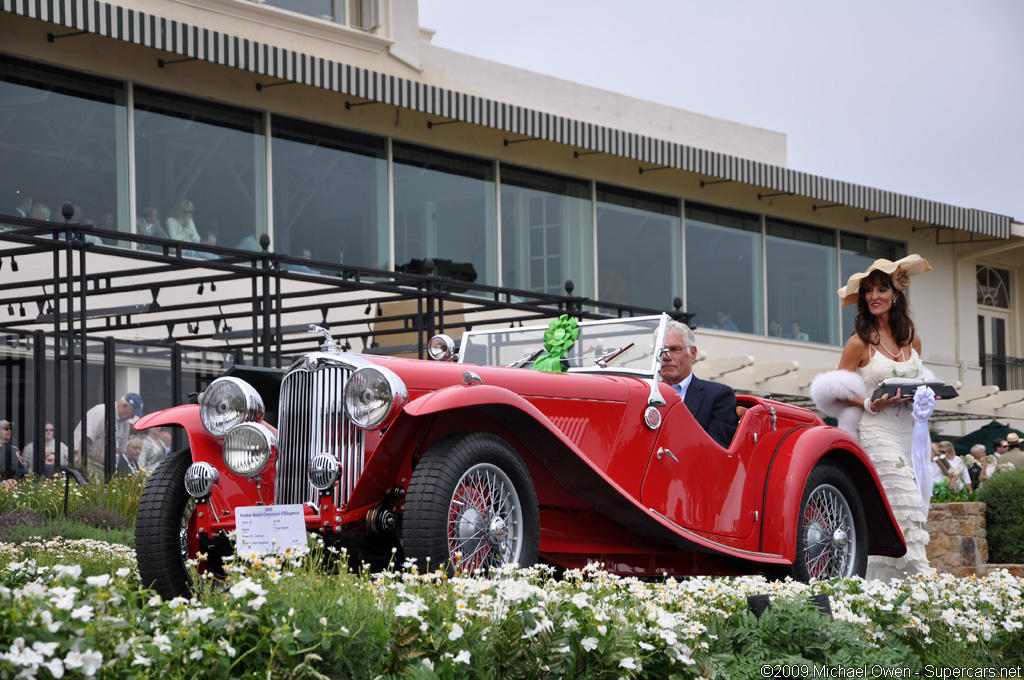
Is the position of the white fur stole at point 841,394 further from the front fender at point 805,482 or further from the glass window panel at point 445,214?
the glass window panel at point 445,214

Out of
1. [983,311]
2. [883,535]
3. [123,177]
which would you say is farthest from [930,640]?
[983,311]

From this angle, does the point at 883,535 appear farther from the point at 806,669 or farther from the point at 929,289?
the point at 929,289

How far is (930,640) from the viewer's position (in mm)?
4840

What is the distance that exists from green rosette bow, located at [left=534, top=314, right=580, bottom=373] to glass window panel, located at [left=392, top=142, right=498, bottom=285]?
12.1 m

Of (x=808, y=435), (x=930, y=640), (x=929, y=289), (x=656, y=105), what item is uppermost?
(x=656, y=105)

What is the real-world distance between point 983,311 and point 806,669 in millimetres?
27486

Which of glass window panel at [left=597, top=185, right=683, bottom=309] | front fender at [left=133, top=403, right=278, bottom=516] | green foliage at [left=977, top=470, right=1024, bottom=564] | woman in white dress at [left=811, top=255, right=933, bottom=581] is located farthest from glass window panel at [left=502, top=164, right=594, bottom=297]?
front fender at [left=133, top=403, right=278, bottom=516]

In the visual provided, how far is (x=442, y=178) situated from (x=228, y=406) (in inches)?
575

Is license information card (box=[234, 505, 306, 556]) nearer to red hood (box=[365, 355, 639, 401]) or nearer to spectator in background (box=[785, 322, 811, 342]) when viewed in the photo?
red hood (box=[365, 355, 639, 401])

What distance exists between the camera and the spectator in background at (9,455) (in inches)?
470

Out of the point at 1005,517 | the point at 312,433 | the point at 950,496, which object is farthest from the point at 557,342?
the point at 950,496

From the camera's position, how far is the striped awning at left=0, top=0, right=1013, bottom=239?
14883 mm

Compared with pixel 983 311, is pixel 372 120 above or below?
above

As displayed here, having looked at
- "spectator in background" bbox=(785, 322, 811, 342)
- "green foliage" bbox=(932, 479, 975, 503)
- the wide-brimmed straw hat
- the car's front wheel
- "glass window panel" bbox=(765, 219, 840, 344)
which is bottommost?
"green foliage" bbox=(932, 479, 975, 503)
